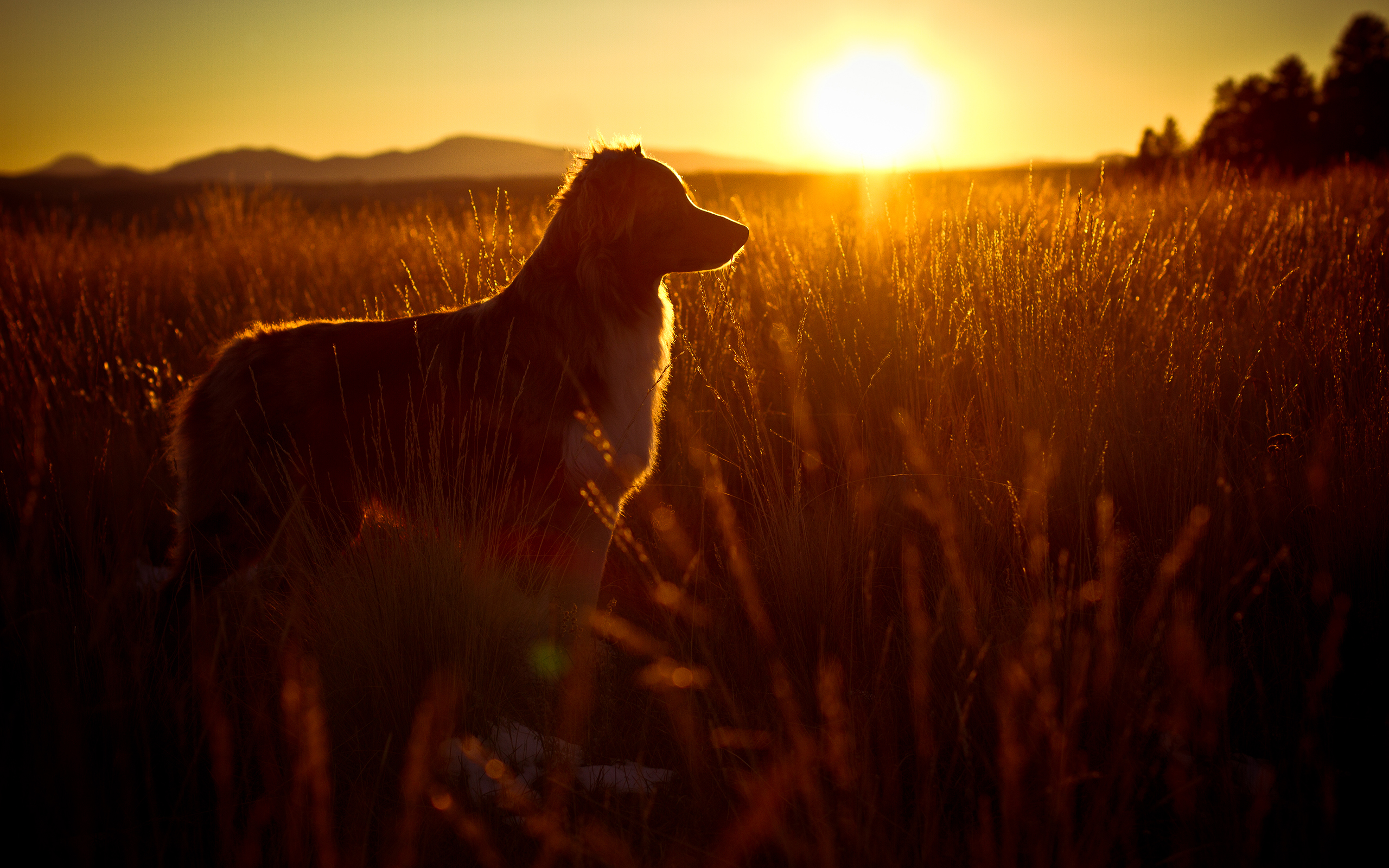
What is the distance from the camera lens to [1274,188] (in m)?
8.20

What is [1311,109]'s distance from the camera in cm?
2497

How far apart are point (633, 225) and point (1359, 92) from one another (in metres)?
32.6

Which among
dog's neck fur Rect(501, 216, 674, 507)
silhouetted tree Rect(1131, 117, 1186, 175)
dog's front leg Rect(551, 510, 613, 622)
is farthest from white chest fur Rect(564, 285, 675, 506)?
silhouetted tree Rect(1131, 117, 1186, 175)

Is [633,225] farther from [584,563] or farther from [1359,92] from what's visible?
[1359,92]

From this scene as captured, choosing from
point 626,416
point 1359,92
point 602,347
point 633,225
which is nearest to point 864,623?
point 626,416

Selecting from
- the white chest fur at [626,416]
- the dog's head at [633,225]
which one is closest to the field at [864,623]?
the white chest fur at [626,416]

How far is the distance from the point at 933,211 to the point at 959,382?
1788 millimetres

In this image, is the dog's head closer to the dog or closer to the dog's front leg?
the dog

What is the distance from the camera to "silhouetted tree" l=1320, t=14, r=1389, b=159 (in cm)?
2256

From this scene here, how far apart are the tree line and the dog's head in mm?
24175

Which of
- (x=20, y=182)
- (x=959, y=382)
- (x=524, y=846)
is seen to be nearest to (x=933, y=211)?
(x=959, y=382)

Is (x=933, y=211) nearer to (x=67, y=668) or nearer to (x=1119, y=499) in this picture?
(x=1119, y=499)

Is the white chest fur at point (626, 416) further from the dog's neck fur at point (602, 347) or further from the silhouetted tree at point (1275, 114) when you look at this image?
the silhouetted tree at point (1275, 114)

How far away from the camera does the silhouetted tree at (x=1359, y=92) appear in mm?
22562
